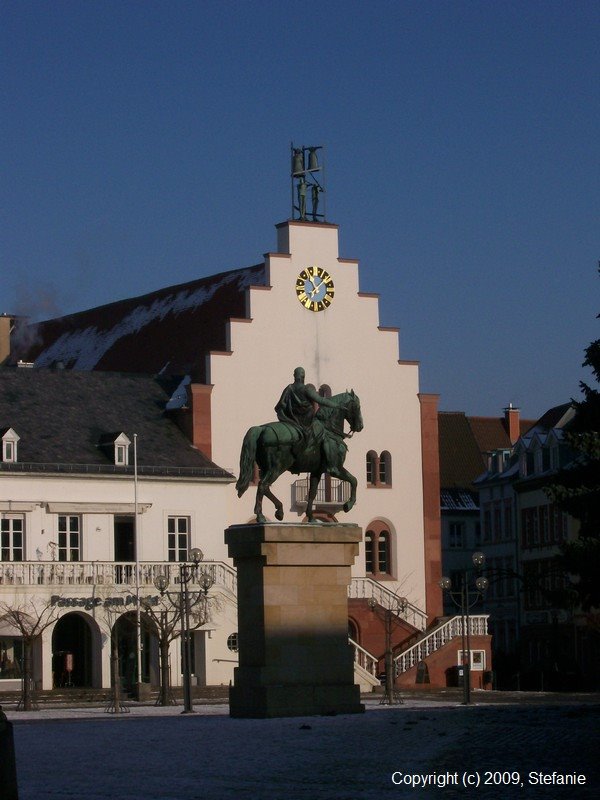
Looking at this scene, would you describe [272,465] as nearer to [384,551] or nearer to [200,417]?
[200,417]

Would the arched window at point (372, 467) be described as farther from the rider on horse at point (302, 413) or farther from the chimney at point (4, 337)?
the rider on horse at point (302, 413)

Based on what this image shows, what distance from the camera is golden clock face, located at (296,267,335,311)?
8475 cm

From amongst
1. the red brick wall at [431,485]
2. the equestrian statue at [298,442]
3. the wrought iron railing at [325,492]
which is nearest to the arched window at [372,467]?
the wrought iron railing at [325,492]

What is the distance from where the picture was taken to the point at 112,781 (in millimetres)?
26703

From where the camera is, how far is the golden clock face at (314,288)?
8475 centimetres

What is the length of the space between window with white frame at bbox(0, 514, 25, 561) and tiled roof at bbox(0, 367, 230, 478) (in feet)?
6.55

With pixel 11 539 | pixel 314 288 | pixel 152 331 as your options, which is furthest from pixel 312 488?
pixel 152 331

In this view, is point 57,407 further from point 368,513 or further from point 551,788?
point 551,788

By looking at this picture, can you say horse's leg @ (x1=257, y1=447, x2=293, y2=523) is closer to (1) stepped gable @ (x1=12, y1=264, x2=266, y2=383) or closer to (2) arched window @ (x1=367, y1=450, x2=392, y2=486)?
(1) stepped gable @ (x1=12, y1=264, x2=266, y2=383)

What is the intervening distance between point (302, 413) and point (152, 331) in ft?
166

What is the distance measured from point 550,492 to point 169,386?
2733 centimetres

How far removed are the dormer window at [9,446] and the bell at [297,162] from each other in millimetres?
19081

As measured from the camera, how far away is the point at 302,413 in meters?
42.8

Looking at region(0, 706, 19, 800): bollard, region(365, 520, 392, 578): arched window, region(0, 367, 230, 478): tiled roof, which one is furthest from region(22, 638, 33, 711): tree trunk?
region(0, 706, 19, 800): bollard
